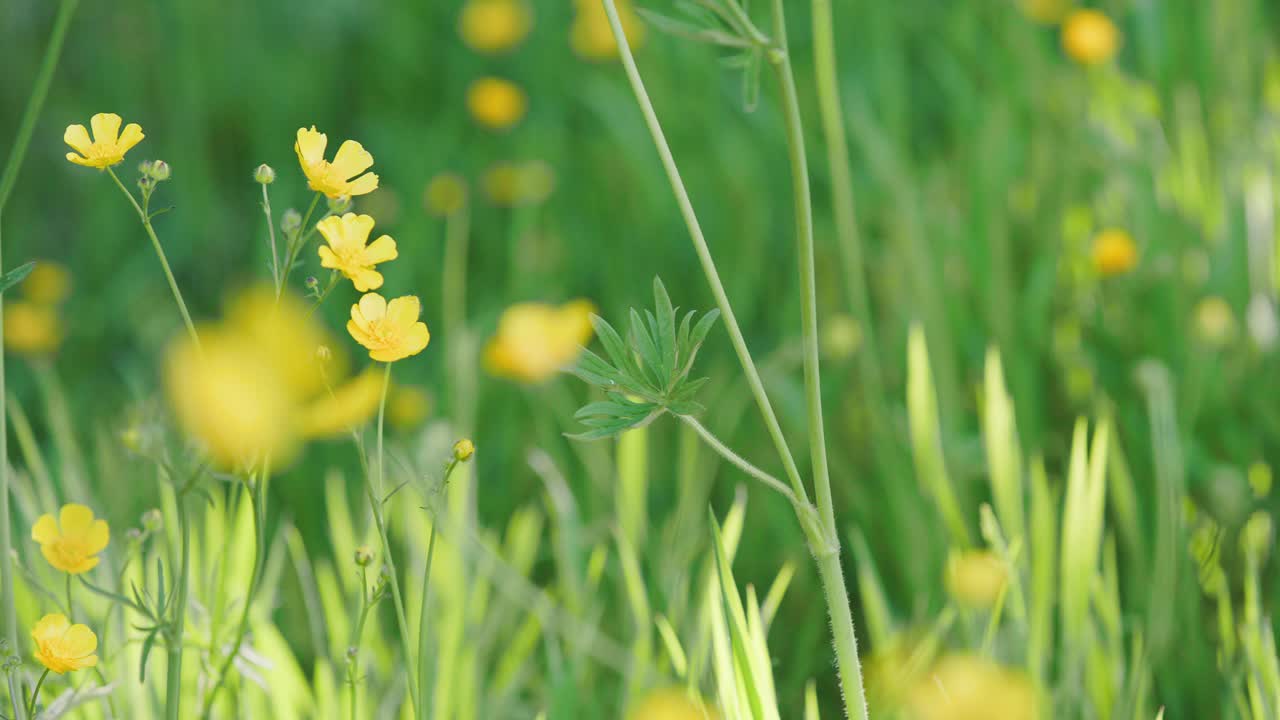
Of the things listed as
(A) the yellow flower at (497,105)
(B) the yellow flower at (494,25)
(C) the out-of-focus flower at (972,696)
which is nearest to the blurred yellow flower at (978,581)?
(C) the out-of-focus flower at (972,696)

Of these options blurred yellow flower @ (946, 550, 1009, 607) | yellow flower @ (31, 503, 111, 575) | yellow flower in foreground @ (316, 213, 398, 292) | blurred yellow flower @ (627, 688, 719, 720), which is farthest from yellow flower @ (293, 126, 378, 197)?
blurred yellow flower @ (946, 550, 1009, 607)

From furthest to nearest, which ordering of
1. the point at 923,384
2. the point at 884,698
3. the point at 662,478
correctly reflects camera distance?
the point at 662,478
the point at 923,384
the point at 884,698

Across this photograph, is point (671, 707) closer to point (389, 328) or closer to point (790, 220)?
point (389, 328)

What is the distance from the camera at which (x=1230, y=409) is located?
1258 millimetres

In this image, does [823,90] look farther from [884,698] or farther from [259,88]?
[259,88]

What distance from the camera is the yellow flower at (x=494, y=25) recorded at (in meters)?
1.82

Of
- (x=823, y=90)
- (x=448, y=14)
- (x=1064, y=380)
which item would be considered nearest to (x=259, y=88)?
(x=448, y=14)

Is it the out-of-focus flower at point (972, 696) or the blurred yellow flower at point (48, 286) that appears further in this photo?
the blurred yellow flower at point (48, 286)

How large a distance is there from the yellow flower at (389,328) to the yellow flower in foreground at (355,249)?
2 cm

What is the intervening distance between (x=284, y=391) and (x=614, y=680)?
56 centimetres

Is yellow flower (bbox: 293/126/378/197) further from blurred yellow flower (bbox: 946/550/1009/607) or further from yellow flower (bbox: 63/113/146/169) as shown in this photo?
blurred yellow flower (bbox: 946/550/1009/607)

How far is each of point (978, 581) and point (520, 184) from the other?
Answer: 97 centimetres

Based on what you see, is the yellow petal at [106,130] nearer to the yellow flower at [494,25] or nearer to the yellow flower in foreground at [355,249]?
the yellow flower in foreground at [355,249]

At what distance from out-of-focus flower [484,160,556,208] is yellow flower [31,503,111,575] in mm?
1035
